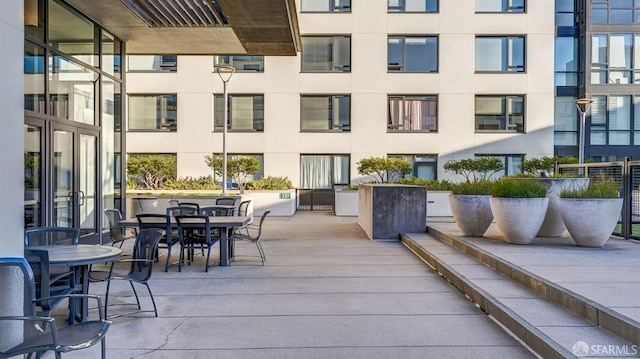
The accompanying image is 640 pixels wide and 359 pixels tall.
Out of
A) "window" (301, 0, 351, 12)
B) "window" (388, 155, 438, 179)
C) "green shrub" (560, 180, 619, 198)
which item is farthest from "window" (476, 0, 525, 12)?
"green shrub" (560, 180, 619, 198)

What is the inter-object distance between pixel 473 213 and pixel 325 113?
1368 centimetres

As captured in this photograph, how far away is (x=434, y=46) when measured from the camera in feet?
75.9

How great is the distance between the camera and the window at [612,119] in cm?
2370

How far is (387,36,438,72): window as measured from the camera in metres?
23.1

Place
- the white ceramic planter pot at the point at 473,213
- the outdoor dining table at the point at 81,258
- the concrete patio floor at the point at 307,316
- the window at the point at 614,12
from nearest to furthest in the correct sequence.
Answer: the concrete patio floor at the point at 307,316
the outdoor dining table at the point at 81,258
the white ceramic planter pot at the point at 473,213
the window at the point at 614,12

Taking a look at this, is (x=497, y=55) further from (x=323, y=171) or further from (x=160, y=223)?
(x=160, y=223)

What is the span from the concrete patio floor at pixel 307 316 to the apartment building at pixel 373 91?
14127mm

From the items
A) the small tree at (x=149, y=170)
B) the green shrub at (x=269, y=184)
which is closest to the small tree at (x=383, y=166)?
the green shrub at (x=269, y=184)

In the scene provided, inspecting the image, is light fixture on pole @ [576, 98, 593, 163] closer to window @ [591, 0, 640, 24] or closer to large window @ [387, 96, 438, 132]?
window @ [591, 0, 640, 24]

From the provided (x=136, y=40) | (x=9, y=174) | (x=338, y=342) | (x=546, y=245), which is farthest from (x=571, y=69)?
(x=9, y=174)

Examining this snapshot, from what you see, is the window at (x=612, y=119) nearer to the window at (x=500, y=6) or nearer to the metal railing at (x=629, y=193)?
the window at (x=500, y=6)

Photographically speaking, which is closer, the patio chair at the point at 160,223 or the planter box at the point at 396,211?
Result: the patio chair at the point at 160,223

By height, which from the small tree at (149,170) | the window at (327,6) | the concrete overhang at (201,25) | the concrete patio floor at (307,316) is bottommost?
the concrete patio floor at (307,316)

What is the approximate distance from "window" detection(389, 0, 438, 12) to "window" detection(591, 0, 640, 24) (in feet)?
26.2
